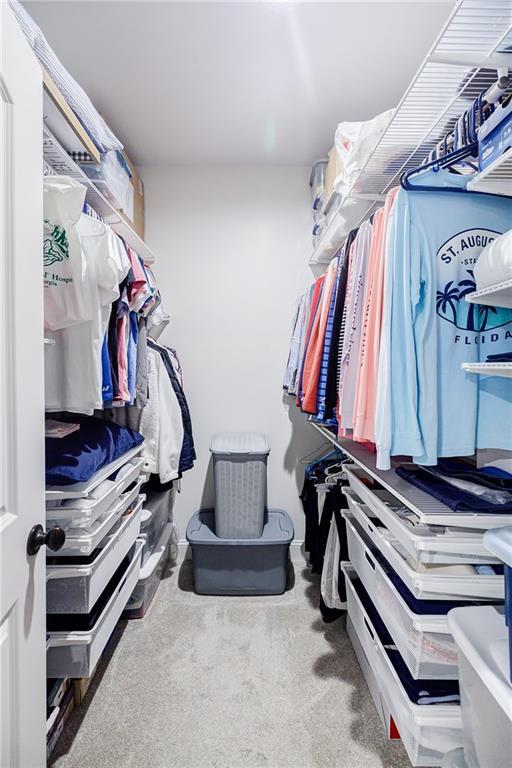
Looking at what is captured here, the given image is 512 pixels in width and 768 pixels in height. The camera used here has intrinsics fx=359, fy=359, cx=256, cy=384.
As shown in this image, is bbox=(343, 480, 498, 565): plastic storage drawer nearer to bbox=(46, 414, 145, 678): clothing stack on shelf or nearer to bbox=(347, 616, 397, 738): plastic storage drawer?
bbox=(347, 616, 397, 738): plastic storage drawer

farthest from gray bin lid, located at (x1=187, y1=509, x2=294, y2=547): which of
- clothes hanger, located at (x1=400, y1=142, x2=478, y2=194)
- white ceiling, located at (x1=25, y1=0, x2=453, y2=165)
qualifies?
white ceiling, located at (x1=25, y1=0, x2=453, y2=165)

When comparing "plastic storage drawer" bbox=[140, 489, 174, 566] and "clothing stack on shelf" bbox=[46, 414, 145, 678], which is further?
"plastic storage drawer" bbox=[140, 489, 174, 566]

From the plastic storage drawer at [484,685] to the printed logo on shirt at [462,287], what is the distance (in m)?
0.70

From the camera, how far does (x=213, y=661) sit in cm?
154

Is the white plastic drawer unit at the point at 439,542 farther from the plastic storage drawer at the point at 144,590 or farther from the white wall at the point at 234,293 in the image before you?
the white wall at the point at 234,293

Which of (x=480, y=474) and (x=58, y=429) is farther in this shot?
(x=58, y=429)

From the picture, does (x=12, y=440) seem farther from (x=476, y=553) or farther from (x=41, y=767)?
(x=476, y=553)

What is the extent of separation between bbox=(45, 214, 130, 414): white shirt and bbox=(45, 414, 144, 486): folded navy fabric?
12 cm

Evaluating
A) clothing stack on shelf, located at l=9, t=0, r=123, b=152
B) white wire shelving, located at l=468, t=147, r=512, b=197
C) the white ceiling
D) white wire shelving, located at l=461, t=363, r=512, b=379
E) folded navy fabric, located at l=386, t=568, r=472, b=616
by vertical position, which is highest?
the white ceiling

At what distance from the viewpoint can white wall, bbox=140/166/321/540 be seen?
2.45m

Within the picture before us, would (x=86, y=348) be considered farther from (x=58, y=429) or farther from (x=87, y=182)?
(x=87, y=182)

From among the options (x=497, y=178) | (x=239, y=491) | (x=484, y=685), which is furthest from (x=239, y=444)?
(x=497, y=178)

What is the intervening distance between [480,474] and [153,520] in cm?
160

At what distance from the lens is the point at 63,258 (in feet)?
3.42
